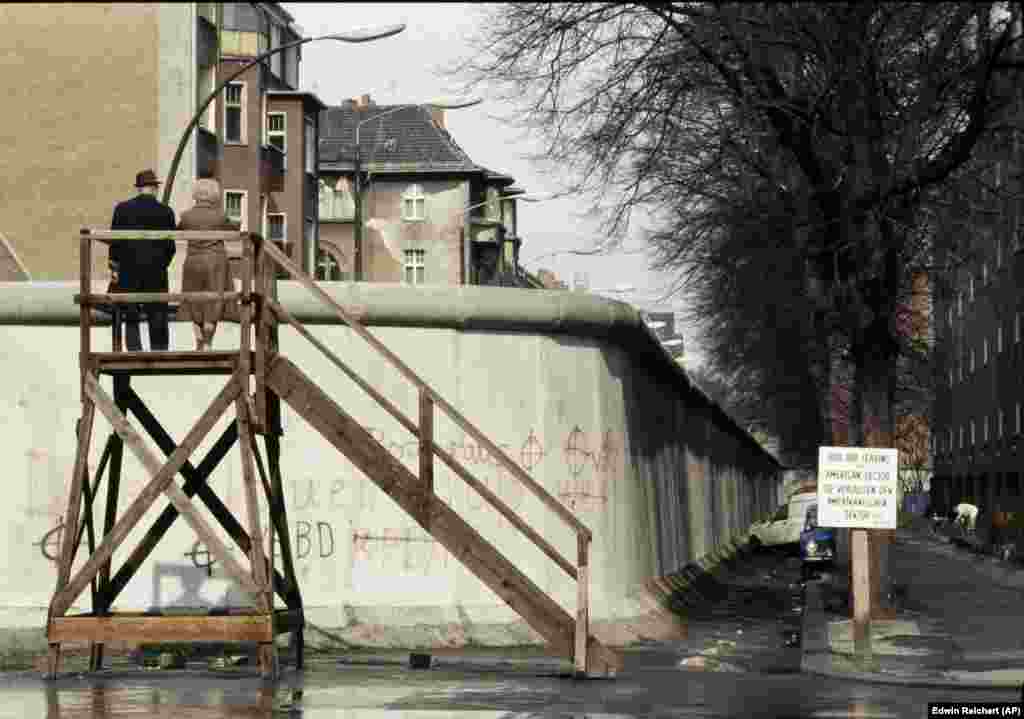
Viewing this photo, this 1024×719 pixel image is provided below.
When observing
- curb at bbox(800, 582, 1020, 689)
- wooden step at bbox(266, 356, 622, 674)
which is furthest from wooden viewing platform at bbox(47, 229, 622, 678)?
curb at bbox(800, 582, 1020, 689)

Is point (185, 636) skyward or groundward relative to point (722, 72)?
groundward

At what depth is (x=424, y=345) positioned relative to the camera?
72.6ft

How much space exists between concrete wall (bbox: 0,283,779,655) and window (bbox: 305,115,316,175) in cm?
5614

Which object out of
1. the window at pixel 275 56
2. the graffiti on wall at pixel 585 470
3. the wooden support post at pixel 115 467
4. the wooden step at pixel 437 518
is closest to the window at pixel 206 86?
the window at pixel 275 56

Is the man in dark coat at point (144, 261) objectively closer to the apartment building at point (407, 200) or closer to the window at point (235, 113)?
the window at point (235, 113)

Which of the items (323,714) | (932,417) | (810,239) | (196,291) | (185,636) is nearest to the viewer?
(323,714)

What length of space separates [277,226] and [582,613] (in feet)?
197

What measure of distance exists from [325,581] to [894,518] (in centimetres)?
600

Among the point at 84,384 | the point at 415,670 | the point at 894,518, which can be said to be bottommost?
the point at 415,670

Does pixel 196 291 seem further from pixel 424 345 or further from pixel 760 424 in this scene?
pixel 760 424

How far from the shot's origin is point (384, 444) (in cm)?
2202

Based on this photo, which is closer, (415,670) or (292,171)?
(415,670)

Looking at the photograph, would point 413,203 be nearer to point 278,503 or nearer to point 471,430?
point 278,503

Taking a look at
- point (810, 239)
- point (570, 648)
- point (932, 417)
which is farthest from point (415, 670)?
point (932, 417)
